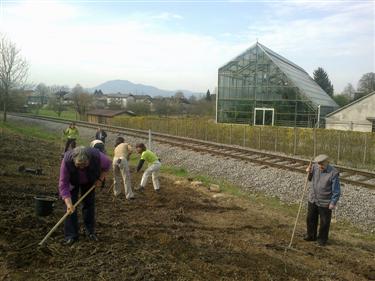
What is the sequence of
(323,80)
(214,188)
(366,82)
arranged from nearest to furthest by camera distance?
(214,188)
(323,80)
(366,82)

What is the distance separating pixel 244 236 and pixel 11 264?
415 cm

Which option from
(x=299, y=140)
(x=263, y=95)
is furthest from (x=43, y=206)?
(x=263, y=95)

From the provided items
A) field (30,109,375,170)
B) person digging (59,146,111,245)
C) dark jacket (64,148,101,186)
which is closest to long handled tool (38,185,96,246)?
person digging (59,146,111,245)

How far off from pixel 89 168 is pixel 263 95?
3106 centimetres

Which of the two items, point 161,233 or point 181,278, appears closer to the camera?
point 181,278

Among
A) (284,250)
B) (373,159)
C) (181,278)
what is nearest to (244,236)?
(284,250)

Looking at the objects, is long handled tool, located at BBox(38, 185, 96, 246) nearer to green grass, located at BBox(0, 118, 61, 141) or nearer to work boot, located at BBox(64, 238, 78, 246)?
work boot, located at BBox(64, 238, 78, 246)

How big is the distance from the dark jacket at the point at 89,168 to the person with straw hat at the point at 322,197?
4.21m

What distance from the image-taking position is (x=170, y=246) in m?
6.60

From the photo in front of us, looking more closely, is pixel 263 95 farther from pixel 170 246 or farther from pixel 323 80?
pixel 323 80

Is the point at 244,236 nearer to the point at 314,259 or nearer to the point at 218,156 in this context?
the point at 314,259

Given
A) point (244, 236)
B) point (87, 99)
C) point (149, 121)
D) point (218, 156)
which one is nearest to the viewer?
point (244, 236)

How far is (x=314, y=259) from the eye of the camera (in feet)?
22.8

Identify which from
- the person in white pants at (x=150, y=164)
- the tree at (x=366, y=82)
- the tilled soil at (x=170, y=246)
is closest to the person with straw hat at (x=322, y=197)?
the tilled soil at (x=170, y=246)
